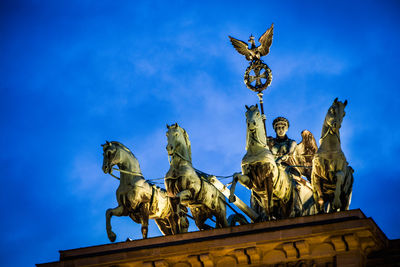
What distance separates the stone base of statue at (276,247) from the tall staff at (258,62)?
5875 millimetres

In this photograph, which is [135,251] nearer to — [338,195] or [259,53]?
[338,195]

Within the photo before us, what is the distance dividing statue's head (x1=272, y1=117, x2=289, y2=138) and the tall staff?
0.47 metres

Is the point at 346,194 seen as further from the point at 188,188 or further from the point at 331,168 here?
the point at 188,188

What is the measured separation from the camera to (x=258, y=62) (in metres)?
32.4

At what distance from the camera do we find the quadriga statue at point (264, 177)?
28.0 m

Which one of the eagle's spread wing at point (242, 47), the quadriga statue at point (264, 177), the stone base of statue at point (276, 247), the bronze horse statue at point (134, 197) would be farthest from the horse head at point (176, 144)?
the eagle's spread wing at point (242, 47)

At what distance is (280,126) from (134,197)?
514 centimetres

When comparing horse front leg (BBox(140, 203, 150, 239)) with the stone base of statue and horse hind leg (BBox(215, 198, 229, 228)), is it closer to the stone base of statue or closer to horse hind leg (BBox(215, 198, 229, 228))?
the stone base of statue

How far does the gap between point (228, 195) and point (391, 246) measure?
17.1 ft

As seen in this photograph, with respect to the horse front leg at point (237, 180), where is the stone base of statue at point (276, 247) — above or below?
below

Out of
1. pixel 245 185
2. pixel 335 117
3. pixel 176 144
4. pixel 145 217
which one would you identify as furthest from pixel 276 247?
pixel 176 144

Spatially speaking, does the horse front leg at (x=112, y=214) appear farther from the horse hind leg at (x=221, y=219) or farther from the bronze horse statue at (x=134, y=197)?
the horse hind leg at (x=221, y=219)

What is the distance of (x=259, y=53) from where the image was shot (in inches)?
1282

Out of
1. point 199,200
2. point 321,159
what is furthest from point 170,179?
point 321,159
